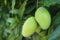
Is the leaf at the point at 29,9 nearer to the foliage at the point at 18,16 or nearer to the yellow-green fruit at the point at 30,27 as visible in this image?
the foliage at the point at 18,16

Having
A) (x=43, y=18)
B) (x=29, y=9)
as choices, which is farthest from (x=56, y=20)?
(x=29, y=9)

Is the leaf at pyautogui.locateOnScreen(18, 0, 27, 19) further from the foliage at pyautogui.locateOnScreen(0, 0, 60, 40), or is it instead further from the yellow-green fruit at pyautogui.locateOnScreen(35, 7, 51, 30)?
the yellow-green fruit at pyautogui.locateOnScreen(35, 7, 51, 30)

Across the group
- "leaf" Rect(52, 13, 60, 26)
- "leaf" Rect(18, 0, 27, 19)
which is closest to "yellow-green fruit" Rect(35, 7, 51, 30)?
"leaf" Rect(52, 13, 60, 26)

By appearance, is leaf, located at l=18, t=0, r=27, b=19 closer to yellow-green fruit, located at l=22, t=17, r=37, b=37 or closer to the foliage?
the foliage

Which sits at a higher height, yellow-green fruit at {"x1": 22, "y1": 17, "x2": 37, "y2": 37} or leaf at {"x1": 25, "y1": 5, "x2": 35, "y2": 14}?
leaf at {"x1": 25, "y1": 5, "x2": 35, "y2": 14}

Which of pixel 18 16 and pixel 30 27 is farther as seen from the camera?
pixel 18 16

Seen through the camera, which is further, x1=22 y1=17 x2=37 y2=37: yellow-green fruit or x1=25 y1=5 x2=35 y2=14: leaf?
x1=25 y1=5 x2=35 y2=14: leaf

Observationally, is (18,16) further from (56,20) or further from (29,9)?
(56,20)

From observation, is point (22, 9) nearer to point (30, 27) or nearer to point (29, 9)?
point (29, 9)
